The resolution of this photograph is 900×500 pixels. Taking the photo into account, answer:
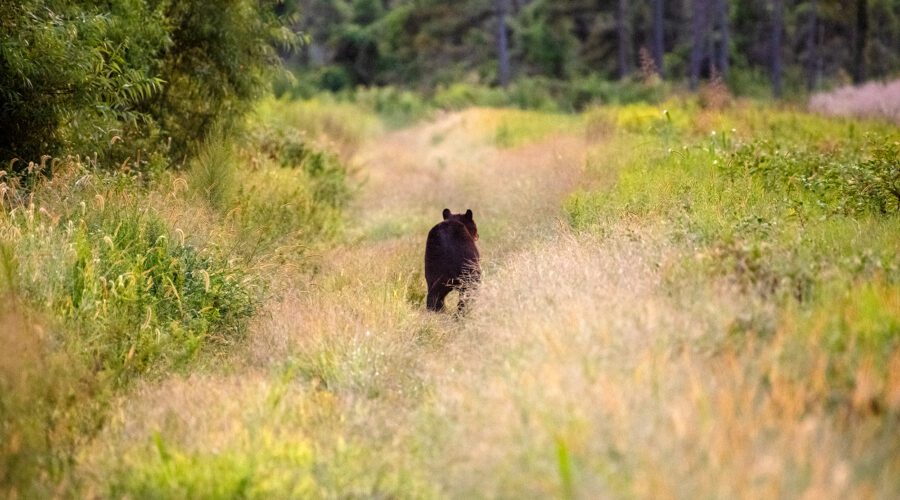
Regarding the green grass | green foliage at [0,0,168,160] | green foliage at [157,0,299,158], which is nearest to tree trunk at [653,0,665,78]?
the green grass

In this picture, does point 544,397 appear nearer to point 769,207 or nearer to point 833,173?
point 769,207

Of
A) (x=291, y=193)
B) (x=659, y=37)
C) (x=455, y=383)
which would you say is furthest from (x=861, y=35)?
(x=455, y=383)

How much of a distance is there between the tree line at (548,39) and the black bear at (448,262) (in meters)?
29.9

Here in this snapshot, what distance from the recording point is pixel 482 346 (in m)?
5.46

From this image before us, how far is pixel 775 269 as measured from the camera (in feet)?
16.5

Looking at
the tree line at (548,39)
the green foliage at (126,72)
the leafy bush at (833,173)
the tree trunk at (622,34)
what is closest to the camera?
the leafy bush at (833,173)

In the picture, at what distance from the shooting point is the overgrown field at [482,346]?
3.65 metres

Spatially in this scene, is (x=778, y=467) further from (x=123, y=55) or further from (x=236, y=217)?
(x=123, y=55)

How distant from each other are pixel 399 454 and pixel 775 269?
245cm

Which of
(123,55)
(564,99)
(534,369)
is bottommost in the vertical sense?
(564,99)

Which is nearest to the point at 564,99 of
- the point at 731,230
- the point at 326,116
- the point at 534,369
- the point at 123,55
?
the point at 326,116

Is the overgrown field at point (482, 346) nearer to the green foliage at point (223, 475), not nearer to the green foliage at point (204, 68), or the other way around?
the green foliage at point (223, 475)

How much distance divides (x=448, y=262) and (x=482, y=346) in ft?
6.11

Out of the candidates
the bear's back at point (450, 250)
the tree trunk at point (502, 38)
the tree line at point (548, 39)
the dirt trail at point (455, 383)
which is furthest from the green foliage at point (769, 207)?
the tree line at point (548, 39)
